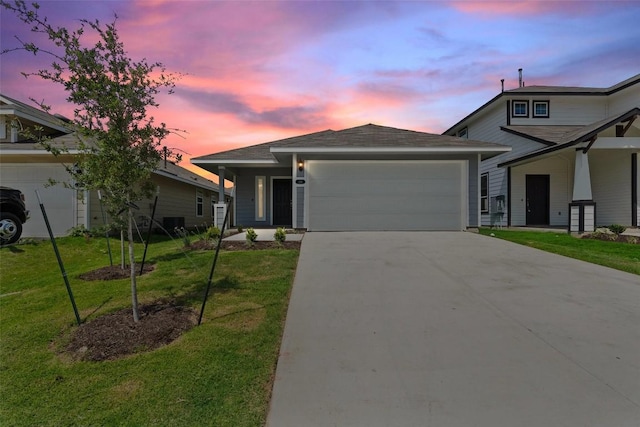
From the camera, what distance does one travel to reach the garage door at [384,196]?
38.4 feet

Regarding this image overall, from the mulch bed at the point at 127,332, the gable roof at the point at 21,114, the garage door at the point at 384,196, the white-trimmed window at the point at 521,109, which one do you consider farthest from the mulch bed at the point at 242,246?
the white-trimmed window at the point at 521,109

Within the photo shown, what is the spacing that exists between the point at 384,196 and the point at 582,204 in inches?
251

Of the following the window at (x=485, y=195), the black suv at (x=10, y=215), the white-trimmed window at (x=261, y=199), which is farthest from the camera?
the window at (x=485, y=195)

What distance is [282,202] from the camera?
15430 millimetres

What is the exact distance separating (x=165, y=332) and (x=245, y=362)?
1203mm

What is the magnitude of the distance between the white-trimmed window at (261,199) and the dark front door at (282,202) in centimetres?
42

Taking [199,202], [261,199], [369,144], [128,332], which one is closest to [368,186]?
[369,144]

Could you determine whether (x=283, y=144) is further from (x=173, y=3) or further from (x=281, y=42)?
(x=173, y=3)

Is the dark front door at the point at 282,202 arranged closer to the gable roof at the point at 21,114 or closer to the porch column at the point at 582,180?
the gable roof at the point at 21,114

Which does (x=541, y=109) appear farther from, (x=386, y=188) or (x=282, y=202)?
(x=282, y=202)

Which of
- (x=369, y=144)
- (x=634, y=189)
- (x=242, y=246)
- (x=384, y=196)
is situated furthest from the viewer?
(x=634, y=189)

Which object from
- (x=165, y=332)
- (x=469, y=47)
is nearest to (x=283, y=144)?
(x=469, y=47)

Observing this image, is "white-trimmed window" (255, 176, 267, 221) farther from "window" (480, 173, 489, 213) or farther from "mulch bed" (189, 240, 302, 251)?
"window" (480, 173, 489, 213)

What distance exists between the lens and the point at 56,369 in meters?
3.26
